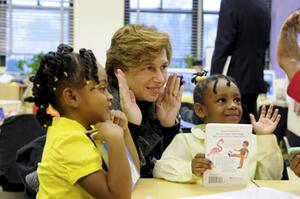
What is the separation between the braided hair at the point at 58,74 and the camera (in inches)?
44.7

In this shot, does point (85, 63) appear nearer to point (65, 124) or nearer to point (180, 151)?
point (65, 124)

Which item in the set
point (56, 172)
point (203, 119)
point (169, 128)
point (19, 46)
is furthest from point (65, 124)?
point (19, 46)

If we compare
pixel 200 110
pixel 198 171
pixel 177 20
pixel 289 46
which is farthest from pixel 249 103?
pixel 177 20

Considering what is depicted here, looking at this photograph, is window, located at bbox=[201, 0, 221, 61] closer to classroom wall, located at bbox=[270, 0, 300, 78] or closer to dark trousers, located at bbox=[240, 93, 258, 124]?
classroom wall, located at bbox=[270, 0, 300, 78]

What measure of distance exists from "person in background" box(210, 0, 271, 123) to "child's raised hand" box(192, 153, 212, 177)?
5.55ft

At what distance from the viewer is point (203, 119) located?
171 cm

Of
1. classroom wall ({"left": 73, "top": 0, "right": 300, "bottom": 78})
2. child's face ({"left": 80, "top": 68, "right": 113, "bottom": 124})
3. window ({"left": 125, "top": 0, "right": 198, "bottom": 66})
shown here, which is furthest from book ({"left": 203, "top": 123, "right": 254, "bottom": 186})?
window ({"left": 125, "top": 0, "right": 198, "bottom": 66})

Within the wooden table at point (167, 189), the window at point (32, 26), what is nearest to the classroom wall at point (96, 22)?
the window at point (32, 26)

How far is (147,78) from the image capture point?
5.30 ft

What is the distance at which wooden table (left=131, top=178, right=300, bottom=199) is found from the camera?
3.88 ft

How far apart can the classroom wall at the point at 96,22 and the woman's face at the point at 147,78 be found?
4.51 m

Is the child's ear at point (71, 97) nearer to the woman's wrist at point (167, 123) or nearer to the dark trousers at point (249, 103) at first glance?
the woman's wrist at point (167, 123)

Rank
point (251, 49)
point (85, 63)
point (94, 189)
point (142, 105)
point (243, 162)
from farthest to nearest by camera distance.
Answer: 1. point (251, 49)
2. point (142, 105)
3. point (243, 162)
4. point (85, 63)
5. point (94, 189)

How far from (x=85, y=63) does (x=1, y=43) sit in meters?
6.58
